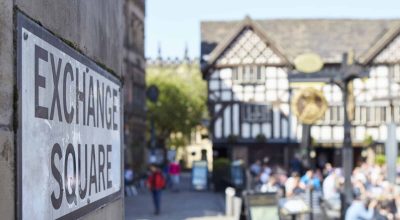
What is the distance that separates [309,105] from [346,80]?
11.1ft

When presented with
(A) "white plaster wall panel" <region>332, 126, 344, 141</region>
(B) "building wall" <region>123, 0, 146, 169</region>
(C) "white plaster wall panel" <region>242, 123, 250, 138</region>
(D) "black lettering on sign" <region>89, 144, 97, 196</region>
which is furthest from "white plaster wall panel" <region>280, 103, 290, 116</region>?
(D) "black lettering on sign" <region>89, 144, 97, 196</region>

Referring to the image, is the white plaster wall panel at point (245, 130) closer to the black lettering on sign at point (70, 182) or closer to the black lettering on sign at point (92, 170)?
the black lettering on sign at point (92, 170)

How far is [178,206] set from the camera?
89.5 feet

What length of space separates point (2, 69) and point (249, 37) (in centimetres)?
4276

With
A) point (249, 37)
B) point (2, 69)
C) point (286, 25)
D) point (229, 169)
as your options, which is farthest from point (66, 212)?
point (286, 25)

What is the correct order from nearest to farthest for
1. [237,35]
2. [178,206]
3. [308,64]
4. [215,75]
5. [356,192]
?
[356,192], [308,64], [178,206], [237,35], [215,75]

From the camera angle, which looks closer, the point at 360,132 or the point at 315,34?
the point at 360,132

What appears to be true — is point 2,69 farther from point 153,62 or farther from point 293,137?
point 153,62

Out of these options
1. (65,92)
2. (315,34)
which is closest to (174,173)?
(315,34)

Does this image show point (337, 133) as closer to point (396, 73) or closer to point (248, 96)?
point (396, 73)

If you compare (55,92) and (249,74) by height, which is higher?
(249,74)

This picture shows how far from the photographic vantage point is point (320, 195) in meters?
19.4

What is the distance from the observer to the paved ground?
75.4 ft

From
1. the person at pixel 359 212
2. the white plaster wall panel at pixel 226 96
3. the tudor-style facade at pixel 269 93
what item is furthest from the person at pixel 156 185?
the white plaster wall panel at pixel 226 96
